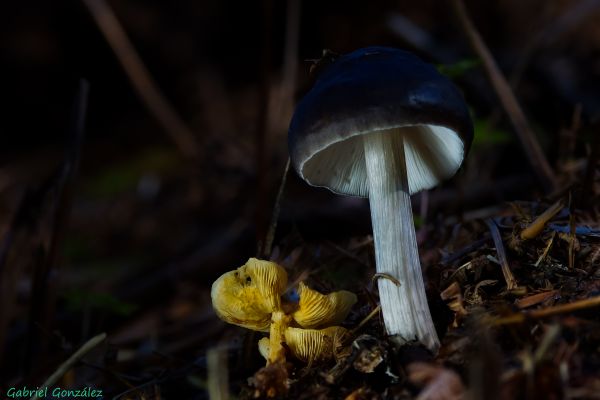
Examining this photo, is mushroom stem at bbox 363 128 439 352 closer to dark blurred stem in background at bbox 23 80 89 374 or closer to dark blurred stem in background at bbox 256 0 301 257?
dark blurred stem in background at bbox 256 0 301 257

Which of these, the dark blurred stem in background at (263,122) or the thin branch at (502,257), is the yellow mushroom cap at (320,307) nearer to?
the thin branch at (502,257)

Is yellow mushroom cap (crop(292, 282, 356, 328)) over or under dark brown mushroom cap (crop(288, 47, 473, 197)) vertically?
under

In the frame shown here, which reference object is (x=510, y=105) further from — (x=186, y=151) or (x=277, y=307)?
(x=186, y=151)

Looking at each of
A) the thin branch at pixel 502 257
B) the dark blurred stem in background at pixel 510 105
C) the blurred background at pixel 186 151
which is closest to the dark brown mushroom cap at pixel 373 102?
the thin branch at pixel 502 257

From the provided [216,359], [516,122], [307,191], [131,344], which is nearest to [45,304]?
[131,344]

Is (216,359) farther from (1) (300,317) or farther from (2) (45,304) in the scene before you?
(2) (45,304)

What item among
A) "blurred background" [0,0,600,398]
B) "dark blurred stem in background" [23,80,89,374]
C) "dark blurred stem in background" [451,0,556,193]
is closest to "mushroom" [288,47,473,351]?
"blurred background" [0,0,600,398]

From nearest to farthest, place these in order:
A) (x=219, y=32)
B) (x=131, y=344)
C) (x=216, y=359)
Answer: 1. (x=216, y=359)
2. (x=131, y=344)
3. (x=219, y=32)
